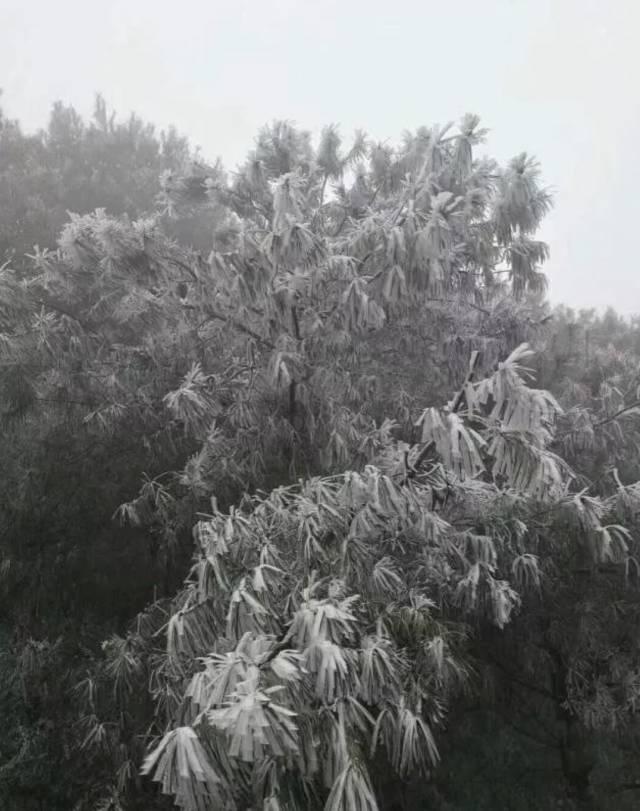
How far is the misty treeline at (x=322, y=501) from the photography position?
2471mm

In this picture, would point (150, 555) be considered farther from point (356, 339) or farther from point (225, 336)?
point (356, 339)

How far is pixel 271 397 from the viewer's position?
4973 millimetres

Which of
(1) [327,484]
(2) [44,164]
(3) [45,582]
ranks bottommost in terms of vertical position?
(3) [45,582]

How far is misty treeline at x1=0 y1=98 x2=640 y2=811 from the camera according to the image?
2.47 metres

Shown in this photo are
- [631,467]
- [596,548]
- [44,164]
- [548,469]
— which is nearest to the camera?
[548,469]

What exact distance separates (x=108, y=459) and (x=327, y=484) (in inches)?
139

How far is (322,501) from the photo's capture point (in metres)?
2.91

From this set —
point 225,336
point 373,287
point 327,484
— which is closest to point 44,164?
point 225,336

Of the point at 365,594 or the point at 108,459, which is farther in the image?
the point at 108,459

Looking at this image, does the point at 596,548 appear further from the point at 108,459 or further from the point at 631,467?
the point at 108,459

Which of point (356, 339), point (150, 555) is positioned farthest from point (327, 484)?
point (150, 555)

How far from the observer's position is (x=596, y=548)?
3.48 meters

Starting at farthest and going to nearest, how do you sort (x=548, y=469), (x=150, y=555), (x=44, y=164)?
1. (x=44, y=164)
2. (x=150, y=555)
3. (x=548, y=469)

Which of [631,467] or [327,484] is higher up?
[631,467]
